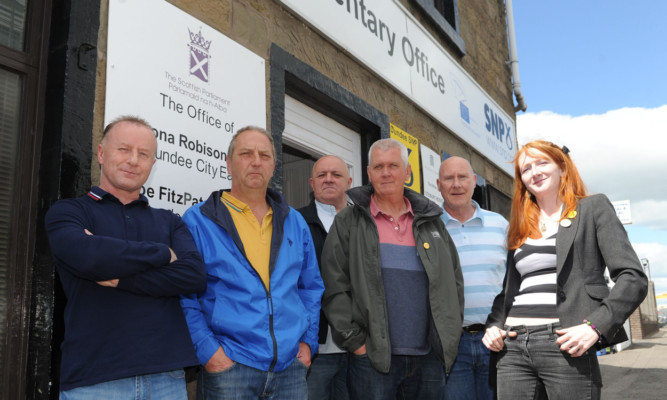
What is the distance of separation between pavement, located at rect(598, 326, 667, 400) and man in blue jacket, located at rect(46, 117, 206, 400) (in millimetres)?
7540

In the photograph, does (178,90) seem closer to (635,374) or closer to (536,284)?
(536,284)

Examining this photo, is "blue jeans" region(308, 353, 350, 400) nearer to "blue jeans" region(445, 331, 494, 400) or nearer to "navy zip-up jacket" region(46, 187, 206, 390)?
"blue jeans" region(445, 331, 494, 400)

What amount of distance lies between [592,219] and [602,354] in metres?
13.8

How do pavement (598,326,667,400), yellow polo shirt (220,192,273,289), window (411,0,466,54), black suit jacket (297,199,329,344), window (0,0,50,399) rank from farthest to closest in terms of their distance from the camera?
pavement (598,326,667,400) → window (411,0,466,54) → black suit jacket (297,199,329,344) → yellow polo shirt (220,192,273,289) → window (0,0,50,399)

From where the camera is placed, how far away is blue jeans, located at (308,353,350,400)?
2.76m

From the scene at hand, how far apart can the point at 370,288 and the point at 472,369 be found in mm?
832

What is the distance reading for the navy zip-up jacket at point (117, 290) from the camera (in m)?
1.70

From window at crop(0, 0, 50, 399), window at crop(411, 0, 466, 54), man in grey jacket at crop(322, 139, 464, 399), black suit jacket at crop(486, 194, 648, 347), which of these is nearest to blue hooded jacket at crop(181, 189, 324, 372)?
man in grey jacket at crop(322, 139, 464, 399)

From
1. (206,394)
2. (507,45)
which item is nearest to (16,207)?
(206,394)

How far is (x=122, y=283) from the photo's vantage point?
1.78m

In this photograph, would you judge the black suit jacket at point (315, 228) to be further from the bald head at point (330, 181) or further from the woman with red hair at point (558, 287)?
the woman with red hair at point (558, 287)

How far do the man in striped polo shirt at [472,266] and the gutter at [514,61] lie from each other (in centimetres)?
562

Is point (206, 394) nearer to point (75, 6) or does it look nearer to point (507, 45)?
point (75, 6)

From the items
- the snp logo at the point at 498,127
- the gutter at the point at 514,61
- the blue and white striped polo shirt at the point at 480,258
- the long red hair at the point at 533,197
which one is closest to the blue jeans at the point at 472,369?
the blue and white striped polo shirt at the point at 480,258
